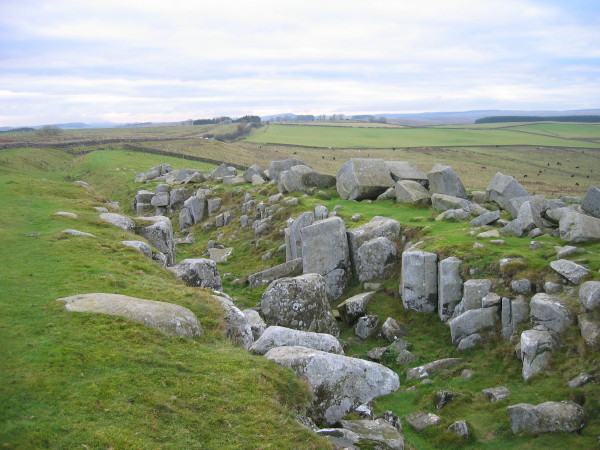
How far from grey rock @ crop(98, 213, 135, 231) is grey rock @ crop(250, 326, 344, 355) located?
1424 cm

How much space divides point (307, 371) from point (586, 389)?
7813 mm

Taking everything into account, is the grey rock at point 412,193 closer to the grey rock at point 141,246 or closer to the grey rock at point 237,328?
the grey rock at point 141,246

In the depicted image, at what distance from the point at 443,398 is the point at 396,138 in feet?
528

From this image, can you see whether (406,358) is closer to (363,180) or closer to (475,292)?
(475,292)

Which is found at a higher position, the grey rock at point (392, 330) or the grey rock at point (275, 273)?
the grey rock at point (275, 273)

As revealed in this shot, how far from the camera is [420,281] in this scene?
71.8ft

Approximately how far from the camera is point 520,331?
685 inches

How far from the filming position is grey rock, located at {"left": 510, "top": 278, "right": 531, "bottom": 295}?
1814 cm

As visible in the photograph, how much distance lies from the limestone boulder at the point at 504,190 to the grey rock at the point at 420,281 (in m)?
9.46

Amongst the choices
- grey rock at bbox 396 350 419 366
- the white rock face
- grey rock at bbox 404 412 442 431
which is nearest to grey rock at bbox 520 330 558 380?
grey rock at bbox 404 412 442 431

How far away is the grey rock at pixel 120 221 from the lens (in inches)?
1048

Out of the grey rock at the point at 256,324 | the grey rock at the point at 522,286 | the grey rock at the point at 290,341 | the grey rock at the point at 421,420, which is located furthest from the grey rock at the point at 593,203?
the grey rock at the point at 256,324

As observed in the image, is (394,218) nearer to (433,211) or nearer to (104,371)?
(433,211)

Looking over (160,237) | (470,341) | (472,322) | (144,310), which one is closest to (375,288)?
(472,322)
